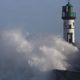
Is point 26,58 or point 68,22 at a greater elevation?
point 68,22

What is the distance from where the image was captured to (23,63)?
2433 centimetres

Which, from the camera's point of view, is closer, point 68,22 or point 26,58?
point 26,58

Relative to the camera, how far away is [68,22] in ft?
111

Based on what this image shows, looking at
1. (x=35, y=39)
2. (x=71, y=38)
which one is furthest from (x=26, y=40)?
(x=71, y=38)

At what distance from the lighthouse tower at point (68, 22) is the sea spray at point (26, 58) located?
7675 mm

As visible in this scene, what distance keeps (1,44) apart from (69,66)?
3984mm

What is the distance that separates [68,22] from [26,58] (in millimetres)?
9841

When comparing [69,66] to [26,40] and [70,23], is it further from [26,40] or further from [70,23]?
[70,23]

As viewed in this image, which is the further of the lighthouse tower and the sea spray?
the lighthouse tower

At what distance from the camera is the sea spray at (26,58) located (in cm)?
2411

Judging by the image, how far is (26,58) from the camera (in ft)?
80.9

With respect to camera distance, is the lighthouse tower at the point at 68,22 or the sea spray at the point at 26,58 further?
the lighthouse tower at the point at 68,22

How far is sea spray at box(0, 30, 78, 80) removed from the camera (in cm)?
2411

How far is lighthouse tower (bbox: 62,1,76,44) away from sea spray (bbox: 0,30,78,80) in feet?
25.2
